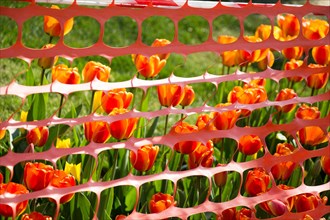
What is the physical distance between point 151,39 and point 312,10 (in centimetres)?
294

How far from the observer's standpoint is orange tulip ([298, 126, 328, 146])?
2.57 metres

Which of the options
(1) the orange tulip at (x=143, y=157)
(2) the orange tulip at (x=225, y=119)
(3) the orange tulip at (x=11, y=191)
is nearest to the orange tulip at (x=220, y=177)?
(2) the orange tulip at (x=225, y=119)

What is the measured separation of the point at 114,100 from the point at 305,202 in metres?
0.58

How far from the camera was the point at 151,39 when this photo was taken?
5.21 meters

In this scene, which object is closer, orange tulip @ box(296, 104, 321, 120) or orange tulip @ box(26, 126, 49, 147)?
orange tulip @ box(26, 126, 49, 147)

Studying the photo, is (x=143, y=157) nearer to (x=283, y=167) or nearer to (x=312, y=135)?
(x=283, y=167)

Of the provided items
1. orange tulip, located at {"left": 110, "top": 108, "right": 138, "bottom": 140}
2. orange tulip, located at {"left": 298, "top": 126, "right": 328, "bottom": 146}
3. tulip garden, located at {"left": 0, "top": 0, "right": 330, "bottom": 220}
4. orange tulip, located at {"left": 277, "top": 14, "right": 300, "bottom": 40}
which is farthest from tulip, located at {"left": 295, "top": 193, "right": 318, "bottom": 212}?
orange tulip, located at {"left": 277, "top": 14, "right": 300, "bottom": 40}

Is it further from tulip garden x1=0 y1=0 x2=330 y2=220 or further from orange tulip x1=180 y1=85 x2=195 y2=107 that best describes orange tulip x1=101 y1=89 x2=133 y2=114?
orange tulip x1=180 y1=85 x2=195 y2=107

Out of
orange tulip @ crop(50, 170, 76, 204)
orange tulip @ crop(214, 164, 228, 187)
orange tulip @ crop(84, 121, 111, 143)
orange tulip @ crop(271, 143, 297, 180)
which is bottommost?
orange tulip @ crop(214, 164, 228, 187)

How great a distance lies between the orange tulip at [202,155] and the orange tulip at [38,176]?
45 centimetres

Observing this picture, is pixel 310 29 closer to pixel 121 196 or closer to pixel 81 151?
pixel 121 196

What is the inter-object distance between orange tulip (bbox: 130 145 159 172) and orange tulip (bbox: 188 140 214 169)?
0.13 m

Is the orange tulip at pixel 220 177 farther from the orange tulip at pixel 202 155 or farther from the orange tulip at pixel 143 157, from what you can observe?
the orange tulip at pixel 143 157

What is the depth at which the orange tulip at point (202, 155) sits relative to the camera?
2311mm
